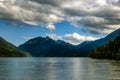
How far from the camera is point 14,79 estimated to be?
10150 cm

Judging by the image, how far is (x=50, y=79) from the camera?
Result: 101125 millimetres

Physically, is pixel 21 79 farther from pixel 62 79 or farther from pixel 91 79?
pixel 91 79

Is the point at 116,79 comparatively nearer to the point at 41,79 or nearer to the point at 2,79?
the point at 41,79

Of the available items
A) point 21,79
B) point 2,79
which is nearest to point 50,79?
point 21,79

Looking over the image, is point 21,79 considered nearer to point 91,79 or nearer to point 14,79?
point 14,79

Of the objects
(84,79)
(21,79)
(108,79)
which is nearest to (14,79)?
(21,79)

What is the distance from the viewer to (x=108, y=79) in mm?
99188

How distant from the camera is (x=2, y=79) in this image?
334ft

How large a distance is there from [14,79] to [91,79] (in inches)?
971

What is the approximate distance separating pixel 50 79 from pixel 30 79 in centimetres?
638

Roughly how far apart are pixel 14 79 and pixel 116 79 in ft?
106

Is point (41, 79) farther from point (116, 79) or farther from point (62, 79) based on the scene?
point (116, 79)

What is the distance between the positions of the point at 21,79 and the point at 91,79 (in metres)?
22.4

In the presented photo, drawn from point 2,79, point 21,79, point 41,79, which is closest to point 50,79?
point 41,79
